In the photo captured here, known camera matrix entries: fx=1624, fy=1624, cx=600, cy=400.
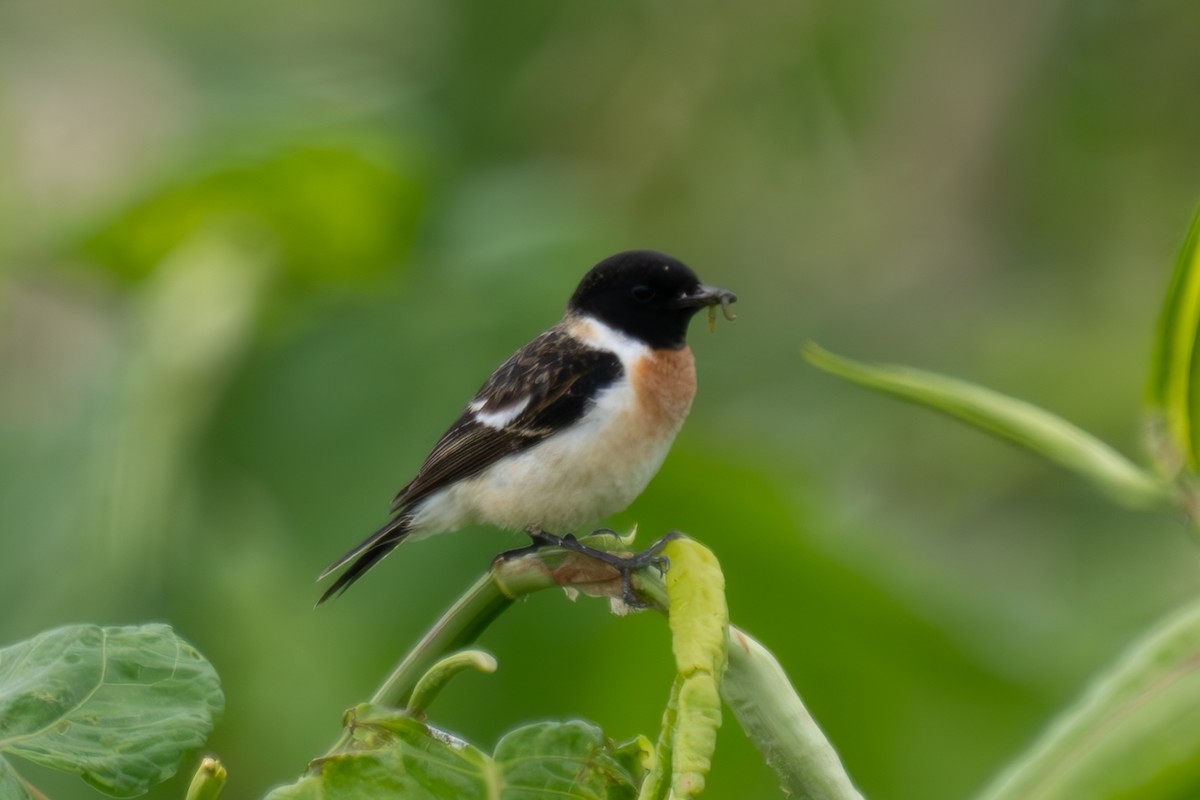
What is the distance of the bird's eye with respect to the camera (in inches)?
124

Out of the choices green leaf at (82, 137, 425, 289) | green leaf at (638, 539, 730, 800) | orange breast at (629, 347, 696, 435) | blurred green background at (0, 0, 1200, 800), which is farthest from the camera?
green leaf at (82, 137, 425, 289)

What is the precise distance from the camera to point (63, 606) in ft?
14.8

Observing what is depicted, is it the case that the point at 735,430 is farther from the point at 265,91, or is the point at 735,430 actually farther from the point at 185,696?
the point at 185,696

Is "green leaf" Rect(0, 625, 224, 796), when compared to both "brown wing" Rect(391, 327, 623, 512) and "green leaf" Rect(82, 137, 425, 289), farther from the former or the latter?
"green leaf" Rect(82, 137, 425, 289)

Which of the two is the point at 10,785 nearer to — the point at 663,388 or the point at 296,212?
the point at 663,388

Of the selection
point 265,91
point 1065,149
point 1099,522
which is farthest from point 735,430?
point 265,91

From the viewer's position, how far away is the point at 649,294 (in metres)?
3.15

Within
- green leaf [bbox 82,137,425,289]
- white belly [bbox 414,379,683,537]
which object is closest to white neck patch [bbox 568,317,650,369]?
white belly [bbox 414,379,683,537]

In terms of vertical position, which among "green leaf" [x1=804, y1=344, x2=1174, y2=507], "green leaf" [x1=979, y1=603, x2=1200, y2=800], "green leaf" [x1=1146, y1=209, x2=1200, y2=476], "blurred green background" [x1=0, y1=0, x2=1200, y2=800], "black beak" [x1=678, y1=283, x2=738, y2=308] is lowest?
"blurred green background" [x1=0, y1=0, x2=1200, y2=800]

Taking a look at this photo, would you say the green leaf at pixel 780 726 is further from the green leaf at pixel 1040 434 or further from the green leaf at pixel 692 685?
the green leaf at pixel 1040 434

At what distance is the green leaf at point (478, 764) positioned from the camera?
5.47 feet

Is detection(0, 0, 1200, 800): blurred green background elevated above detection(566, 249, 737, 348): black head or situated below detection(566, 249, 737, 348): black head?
below

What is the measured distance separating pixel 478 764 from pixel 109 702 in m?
0.41

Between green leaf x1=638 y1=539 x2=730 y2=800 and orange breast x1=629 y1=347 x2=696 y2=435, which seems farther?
orange breast x1=629 y1=347 x2=696 y2=435
